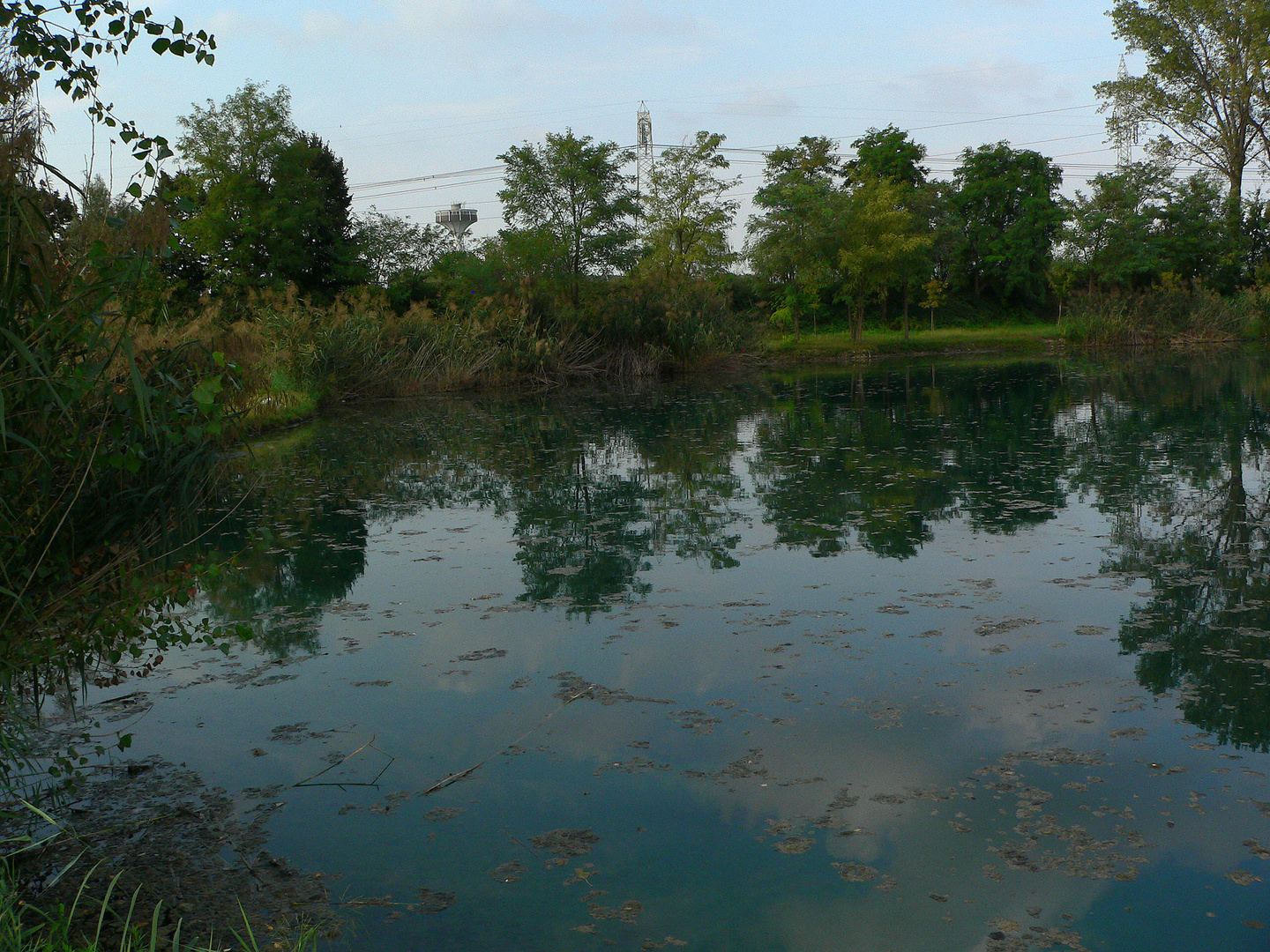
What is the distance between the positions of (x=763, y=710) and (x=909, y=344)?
32.6 meters

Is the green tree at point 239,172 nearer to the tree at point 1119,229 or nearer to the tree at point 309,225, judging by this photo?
the tree at point 309,225

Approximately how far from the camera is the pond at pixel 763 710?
299 centimetres

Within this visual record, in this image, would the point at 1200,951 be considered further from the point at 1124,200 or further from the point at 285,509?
the point at 1124,200

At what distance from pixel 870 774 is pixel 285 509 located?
6.81m

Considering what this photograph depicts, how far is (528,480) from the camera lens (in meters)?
10.5

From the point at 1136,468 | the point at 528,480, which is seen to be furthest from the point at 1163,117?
the point at 528,480

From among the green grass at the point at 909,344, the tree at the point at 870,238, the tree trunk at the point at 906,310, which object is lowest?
the green grass at the point at 909,344

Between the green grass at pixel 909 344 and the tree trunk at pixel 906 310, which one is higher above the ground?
the tree trunk at pixel 906 310

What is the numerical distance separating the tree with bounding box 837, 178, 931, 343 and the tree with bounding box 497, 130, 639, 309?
7.54 m

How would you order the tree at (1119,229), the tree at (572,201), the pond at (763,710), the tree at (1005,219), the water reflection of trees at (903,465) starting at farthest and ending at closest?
the tree at (1005,219)
the tree at (1119,229)
the tree at (572,201)
the water reflection of trees at (903,465)
the pond at (763,710)

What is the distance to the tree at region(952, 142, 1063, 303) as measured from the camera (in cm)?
4491

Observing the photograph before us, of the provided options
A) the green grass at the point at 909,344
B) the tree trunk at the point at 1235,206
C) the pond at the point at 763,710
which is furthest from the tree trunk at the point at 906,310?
the pond at the point at 763,710

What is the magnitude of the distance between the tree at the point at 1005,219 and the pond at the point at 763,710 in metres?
38.5

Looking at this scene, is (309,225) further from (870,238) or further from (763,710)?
(763,710)
